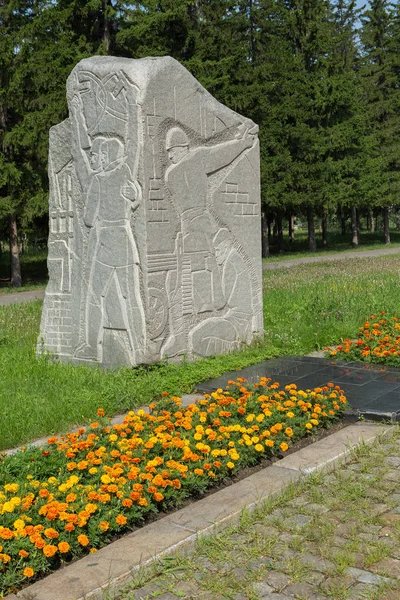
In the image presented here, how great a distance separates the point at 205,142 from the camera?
288 inches

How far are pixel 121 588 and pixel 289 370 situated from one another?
14.2 ft

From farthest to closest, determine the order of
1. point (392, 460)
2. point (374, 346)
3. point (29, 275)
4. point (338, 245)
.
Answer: point (338, 245) < point (29, 275) < point (374, 346) < point (392, 460)

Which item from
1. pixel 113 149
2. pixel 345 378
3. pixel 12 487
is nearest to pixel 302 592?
pixel 12 487

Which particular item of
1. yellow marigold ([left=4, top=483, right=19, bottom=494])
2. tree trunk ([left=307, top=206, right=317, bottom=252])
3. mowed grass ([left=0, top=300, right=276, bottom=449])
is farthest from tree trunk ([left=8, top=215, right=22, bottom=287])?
yellow marigold ([left=4, top=483, right=19, bottom=494])

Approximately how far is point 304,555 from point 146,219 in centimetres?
396

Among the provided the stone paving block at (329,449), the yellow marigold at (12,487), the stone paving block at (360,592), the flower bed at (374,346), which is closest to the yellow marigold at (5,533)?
the yellow marigold at (12,487)

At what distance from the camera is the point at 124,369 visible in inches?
262

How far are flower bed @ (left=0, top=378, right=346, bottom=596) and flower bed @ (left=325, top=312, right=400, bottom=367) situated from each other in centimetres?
188

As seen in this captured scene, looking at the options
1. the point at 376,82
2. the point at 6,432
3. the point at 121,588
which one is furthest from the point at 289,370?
the point at 376,82

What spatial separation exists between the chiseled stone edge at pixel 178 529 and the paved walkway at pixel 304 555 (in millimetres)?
79

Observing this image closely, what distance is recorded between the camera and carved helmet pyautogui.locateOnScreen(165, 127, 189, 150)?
6.77 meters

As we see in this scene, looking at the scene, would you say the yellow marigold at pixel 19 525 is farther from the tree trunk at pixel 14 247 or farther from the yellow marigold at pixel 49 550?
the tree trunk at pixel 14 247

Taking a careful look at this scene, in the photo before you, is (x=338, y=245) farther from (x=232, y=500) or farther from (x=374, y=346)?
(x=232, y=500)

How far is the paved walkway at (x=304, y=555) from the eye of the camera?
2955 millimetres
